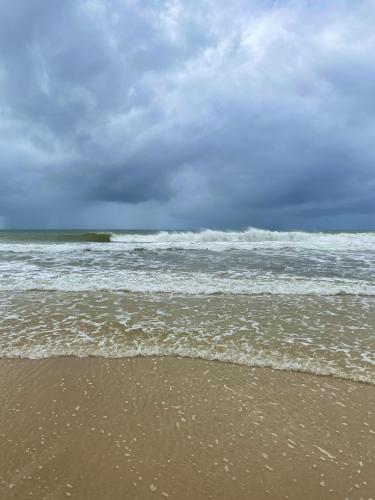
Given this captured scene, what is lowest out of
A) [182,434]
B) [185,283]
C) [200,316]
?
[182,434]

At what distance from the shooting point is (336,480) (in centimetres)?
283

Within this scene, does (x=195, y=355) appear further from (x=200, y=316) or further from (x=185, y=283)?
(x=185, y=283)

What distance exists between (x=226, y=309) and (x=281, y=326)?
5.62ft

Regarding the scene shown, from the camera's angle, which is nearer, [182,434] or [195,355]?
[182,434]

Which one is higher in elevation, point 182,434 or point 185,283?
point 185,283

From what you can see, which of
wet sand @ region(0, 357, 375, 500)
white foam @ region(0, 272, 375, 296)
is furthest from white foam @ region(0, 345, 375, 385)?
white foam @ region(0, 272, 375, 296)

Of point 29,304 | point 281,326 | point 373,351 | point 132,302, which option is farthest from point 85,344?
point 373,351

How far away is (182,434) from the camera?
11.1 feet

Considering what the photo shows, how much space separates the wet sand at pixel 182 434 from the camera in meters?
2.75

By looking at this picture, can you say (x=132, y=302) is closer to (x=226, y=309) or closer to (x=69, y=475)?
(x=226, y=309)

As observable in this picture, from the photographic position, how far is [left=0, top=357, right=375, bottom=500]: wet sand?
2752 mm

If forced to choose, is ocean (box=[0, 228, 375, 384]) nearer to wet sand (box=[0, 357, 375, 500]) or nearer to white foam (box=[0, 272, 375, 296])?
white foam (box=[0, 272, 375, 296])

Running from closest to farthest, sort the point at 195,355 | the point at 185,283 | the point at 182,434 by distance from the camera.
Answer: the point at 182,434
the point at 195,355
the point at 185,283

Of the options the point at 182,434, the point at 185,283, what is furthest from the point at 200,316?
the point at 182,434
